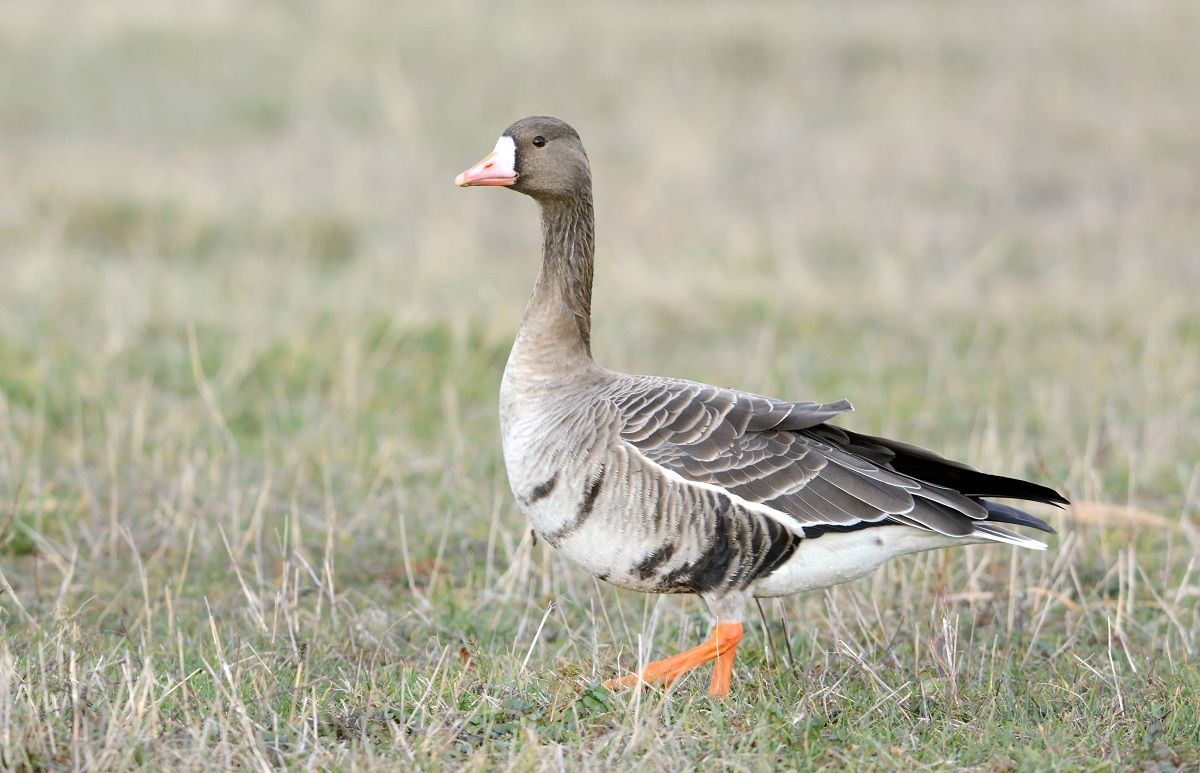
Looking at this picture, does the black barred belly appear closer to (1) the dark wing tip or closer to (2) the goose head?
(1) the dark wing tip

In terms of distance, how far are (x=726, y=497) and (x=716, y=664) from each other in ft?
1.70

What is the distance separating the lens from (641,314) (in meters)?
9.69

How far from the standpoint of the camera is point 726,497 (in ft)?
14.1

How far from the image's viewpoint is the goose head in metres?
4.79

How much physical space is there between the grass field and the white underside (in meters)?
0.27

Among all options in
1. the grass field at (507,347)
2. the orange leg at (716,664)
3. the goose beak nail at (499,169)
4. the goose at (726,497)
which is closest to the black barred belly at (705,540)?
the goose at (726,497)

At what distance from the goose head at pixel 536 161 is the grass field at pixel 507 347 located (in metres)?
1.50

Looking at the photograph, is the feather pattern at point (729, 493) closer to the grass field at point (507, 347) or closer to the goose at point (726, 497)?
the goose at point (726, 497)

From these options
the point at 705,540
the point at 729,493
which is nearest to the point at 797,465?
the point at 729,493

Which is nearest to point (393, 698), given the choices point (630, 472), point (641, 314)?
point (630, 472)

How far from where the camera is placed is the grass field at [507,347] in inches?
160

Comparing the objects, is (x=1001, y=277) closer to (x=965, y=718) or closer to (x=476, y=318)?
(x=476, y=318)

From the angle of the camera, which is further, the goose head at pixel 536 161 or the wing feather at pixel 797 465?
the goose head at pixel 536 161

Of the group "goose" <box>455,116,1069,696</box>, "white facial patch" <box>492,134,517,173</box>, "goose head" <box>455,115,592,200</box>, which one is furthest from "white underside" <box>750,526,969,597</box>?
"white facial patch" <box>492,134,517,173</box>
